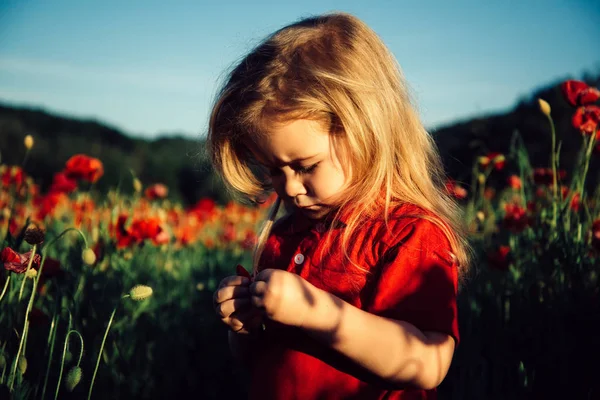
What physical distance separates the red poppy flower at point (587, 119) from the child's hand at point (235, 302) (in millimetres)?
1371

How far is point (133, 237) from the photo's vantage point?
222 centimetres

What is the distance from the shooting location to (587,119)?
2023mm

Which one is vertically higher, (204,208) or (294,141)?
(294,141)

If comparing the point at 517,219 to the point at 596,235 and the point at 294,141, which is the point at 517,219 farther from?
the point at 294,141

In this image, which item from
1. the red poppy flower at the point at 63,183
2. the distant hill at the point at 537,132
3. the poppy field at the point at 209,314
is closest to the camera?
the poppy field at the point at 209,314

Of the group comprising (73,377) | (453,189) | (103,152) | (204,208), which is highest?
(453,189)

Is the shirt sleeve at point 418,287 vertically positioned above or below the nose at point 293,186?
below

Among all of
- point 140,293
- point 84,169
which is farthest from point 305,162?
point 84,169

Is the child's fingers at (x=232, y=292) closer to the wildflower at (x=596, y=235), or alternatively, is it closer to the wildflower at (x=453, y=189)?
the wildflower at (x=453, y=189)

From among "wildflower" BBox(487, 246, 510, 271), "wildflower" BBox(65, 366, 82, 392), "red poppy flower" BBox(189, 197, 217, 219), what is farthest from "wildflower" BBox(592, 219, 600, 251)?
"red poppy flower" BBox(189, 197, 217, 219)

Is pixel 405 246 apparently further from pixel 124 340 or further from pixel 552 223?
pixel 124 340

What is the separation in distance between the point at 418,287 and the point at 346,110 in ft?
1.33

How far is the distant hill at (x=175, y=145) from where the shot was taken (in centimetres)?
373

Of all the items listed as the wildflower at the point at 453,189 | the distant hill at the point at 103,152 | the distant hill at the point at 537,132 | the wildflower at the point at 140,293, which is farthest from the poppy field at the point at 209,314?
the distant hill at the point at 103,152
